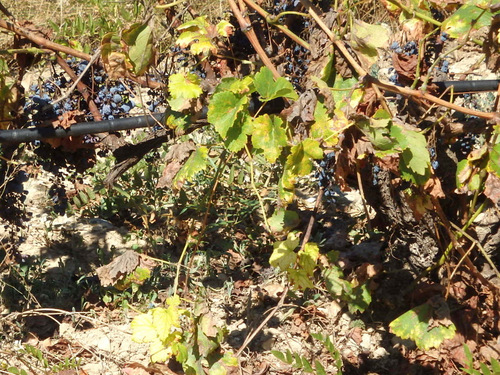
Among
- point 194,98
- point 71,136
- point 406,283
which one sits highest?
point 194,98

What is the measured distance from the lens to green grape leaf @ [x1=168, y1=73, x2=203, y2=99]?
1.90 m

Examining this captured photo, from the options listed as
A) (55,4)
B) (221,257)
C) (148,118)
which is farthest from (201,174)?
(55,4)

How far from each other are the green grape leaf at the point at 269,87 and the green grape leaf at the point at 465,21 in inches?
17.6

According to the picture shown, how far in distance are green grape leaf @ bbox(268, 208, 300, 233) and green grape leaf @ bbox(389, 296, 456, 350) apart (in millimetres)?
452

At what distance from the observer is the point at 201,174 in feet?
10.8

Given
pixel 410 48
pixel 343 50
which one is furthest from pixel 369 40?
pixel 410 48

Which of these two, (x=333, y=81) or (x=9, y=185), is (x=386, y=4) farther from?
(x=9, y=185)

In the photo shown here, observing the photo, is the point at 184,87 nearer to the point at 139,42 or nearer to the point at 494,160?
the point at 139,42

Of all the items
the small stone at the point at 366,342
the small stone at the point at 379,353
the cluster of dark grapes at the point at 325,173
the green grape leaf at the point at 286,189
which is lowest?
the small stone at the point at 379,353

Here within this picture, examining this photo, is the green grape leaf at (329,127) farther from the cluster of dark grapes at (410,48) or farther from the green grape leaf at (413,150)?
the cluster of dark grapes at (410,48)

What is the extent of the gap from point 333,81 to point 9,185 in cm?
125

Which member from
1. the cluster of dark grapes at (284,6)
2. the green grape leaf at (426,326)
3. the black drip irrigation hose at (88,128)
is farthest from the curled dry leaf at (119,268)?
the cluster of dark grapes at (284,6)

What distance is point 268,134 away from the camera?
1798 millimetres

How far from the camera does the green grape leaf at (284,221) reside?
2.13m
